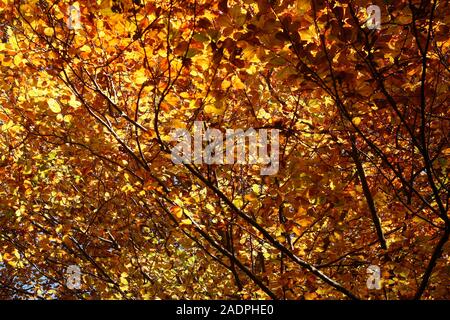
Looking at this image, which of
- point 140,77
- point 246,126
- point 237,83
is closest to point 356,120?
point 237,83

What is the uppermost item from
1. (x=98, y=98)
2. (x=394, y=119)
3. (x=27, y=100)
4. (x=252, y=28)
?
(x=98, y=98)

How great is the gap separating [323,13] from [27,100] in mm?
3025

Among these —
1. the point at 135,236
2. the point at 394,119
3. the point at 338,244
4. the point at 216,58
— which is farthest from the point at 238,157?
the point at 135,236

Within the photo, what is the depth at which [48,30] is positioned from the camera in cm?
339

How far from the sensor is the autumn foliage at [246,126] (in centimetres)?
271

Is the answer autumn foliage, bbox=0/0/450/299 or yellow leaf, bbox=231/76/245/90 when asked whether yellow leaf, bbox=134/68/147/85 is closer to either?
autumn foliage, bbox=0/0/450/299

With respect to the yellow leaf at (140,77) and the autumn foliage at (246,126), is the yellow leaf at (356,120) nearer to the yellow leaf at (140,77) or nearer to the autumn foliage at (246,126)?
the autumn foliage at (246,126)

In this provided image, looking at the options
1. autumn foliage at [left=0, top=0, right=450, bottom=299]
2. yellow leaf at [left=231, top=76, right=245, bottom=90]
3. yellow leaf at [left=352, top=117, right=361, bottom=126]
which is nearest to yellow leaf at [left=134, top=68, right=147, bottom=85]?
autumn foliage at [left=0, top=0, right=450, bottom=299]

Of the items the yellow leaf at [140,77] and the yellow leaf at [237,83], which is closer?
the yellow leaf at [237,83]

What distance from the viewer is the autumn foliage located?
2.71 metres

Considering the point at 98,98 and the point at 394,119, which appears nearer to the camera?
the point at 394,119

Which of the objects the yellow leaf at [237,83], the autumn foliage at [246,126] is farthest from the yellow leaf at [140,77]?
the yellow leaf at [237,83]

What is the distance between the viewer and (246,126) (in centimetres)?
481

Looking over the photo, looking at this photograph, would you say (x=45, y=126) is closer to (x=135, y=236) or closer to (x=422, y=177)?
(x=135, y=236)
